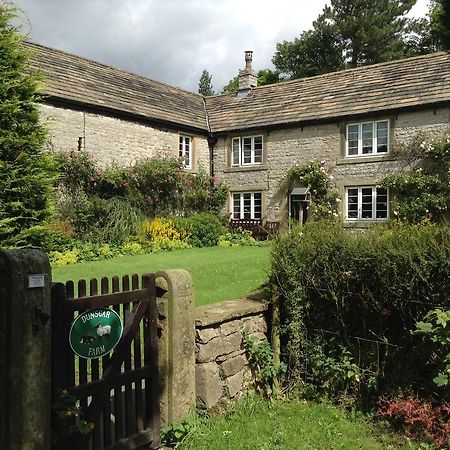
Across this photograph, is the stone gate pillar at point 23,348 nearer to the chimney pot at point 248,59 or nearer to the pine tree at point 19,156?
the pine tree at point 19,156

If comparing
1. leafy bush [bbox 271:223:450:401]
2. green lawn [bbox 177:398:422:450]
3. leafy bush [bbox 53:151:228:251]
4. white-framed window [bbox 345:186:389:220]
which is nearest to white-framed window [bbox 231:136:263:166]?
leafy bush [bbox 53:151:228:251]

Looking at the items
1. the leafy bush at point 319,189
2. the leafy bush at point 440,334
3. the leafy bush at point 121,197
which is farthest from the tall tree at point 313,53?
the leafy bush at point 440,334

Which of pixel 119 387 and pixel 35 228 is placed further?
pixel 35 228

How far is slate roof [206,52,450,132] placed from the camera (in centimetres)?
1744

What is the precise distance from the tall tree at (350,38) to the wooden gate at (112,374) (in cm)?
3678

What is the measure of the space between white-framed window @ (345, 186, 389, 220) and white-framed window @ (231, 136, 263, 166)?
15.5 ft

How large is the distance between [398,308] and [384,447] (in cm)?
130

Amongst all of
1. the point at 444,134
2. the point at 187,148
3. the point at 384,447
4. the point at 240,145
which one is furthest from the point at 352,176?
the point at 384,447

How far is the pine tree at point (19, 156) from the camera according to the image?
1006cm

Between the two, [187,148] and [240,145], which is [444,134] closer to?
[240,145]

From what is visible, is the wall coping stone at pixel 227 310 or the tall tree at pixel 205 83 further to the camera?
the tall tree at pixel 205 83

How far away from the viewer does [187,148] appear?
22.0 meters

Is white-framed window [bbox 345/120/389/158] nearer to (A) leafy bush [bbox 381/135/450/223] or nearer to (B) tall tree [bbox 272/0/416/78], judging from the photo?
(A) leafy bush [bbox 381/135/450/223]

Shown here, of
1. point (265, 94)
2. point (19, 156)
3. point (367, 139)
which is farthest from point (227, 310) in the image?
point (265, 94)
